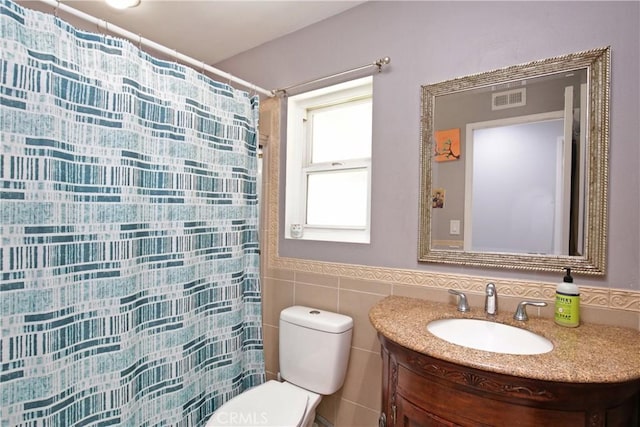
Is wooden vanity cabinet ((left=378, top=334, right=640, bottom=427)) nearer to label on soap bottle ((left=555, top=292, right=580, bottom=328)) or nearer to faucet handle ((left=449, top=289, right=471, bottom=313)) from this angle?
label on soap bottle ((left=555, top=292, right=580, bottom=328))

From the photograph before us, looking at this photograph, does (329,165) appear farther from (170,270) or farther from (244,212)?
(170,270)

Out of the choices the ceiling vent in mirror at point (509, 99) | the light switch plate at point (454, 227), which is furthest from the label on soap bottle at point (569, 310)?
the ceiling vent in mirror at point (509, 99)

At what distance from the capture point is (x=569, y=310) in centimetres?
111

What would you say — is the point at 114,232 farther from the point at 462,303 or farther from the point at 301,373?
the point at 462,303

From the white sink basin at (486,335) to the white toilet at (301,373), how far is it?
1.70 ft

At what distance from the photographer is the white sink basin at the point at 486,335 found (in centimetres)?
114

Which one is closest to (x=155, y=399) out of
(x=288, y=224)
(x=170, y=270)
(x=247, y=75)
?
(x=170, y=270)

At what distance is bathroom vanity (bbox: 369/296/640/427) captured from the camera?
0.81 metres

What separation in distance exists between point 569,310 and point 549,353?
11.8 inches

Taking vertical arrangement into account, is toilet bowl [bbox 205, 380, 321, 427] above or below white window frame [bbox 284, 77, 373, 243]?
below

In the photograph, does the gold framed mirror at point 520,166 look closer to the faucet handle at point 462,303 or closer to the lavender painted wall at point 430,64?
the lavender painted wall at point 430,64

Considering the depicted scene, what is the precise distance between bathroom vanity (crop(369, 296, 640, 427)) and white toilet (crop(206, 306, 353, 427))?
469mm

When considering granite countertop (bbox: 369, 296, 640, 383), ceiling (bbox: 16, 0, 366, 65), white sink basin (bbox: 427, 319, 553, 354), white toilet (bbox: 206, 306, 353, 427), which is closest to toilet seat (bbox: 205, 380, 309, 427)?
white toilet (bbox: 206, 306, 353, 427)

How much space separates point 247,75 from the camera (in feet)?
7.23
